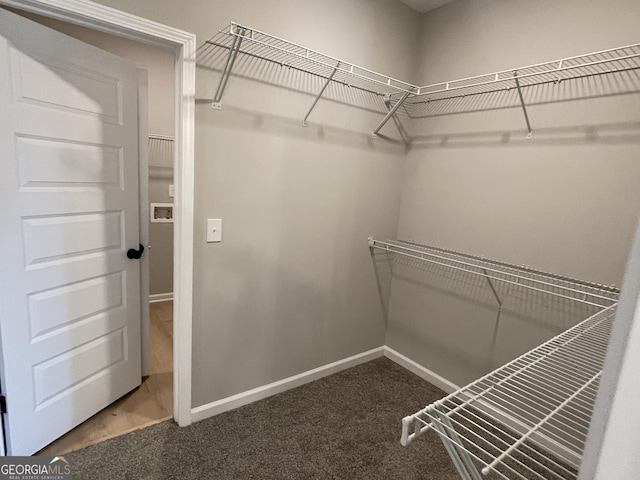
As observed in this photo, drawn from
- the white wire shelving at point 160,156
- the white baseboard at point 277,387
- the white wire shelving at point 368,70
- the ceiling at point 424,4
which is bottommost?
the white baseboard at point 277,387

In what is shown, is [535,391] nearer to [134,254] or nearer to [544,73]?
[544,73]

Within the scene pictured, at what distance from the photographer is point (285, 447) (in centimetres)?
Answer: 184

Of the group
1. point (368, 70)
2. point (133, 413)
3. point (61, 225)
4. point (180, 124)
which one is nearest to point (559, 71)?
point (368, 70)

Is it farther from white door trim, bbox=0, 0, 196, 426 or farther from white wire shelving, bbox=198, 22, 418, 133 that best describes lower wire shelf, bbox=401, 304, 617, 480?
white wire shelving, bbox=198, 22, 418, 133

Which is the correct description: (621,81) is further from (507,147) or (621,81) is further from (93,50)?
(93,50)

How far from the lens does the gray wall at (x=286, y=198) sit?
1797mm

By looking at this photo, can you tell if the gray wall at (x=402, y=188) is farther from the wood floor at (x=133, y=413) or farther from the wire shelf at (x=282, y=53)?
the wood floor at (x=133, y=413)

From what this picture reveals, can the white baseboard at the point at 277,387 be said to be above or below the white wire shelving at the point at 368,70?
below

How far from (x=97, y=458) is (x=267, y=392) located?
94cm

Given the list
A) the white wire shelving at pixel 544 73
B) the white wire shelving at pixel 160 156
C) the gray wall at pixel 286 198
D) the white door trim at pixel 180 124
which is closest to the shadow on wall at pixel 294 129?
the gray wall at pixel 286 198

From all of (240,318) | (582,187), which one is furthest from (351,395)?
(582,187)

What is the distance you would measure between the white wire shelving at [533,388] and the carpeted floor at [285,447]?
0.44m

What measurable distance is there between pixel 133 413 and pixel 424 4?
3.22 metres

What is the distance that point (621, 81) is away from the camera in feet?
5.33
